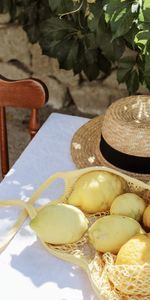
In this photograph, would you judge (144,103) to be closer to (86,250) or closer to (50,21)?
(86,250)

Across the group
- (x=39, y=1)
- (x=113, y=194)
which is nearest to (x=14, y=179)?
(x=113, y=194)

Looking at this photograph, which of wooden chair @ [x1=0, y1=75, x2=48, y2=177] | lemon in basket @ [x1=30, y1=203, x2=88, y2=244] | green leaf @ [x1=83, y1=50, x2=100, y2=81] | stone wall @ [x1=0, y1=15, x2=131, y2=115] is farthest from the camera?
stone wall @ [x1=0, y1=15, x2=131, y2=115]

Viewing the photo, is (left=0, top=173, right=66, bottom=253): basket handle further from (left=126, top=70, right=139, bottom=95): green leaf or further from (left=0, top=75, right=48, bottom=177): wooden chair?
(left=126, top=70, right=139, bottom=95): green leaf

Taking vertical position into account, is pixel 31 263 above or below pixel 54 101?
above

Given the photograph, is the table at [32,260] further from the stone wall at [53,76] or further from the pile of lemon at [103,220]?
the stone wall at [53,76]

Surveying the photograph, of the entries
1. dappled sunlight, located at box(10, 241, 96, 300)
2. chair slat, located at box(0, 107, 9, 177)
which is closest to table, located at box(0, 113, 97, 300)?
dappled sunlight, located at box(10, 241, 96, 300)

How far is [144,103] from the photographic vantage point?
133cm

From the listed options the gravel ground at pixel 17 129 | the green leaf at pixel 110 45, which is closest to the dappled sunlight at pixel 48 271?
the green leaf at pixel 110 45

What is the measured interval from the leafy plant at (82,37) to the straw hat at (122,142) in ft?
0.50

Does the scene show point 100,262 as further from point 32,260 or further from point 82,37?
point 82,37

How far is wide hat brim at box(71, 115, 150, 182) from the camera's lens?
4.14 ft

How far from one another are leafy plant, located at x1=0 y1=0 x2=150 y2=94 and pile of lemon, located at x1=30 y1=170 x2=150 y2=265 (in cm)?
47

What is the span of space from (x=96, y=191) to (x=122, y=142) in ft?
0.72

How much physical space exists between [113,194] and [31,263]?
21cm
